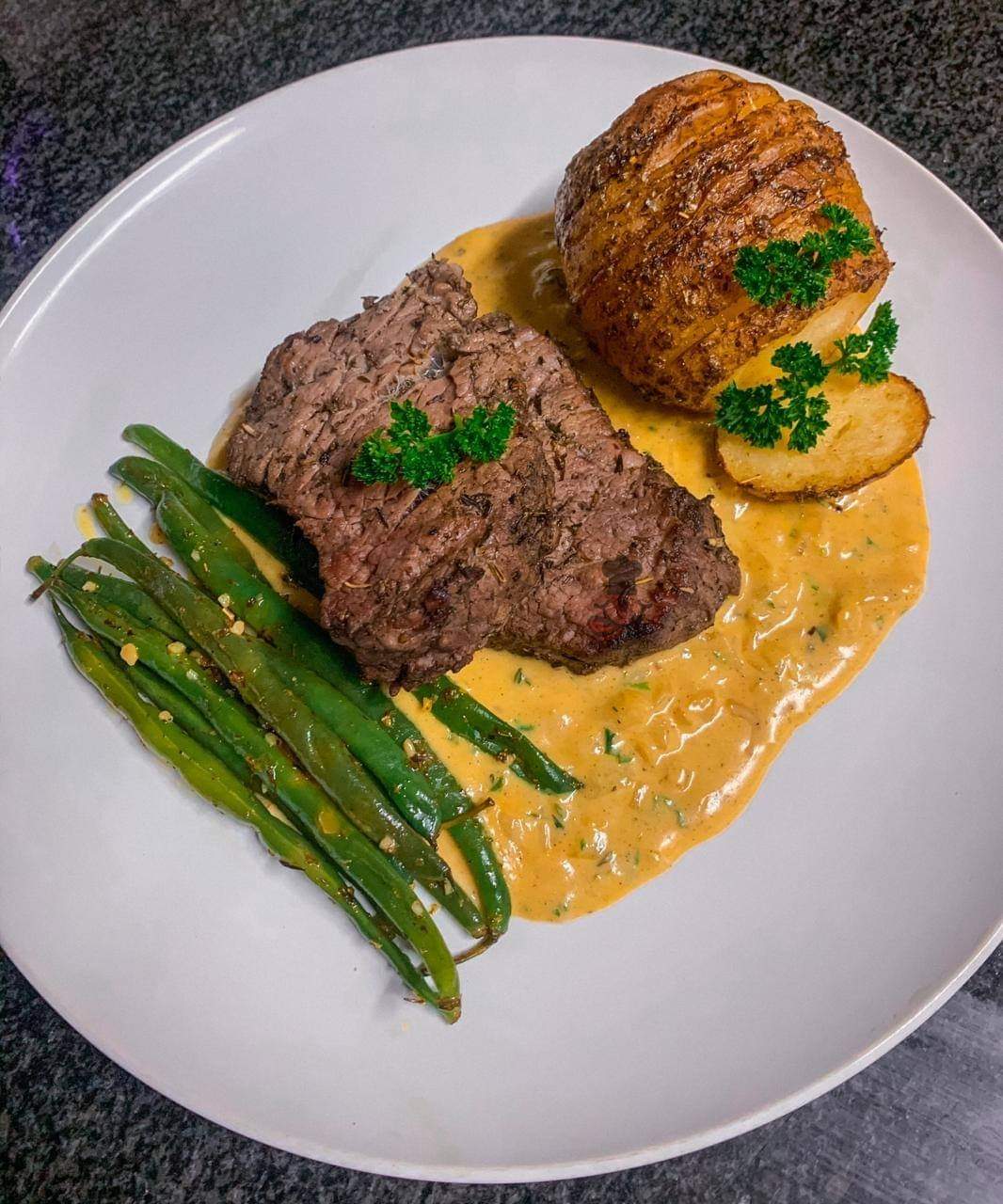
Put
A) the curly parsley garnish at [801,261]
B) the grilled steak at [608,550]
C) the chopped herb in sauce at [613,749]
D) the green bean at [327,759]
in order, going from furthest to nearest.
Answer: the chopped herb in sauce at [613,749] < the green bean at [327,759] < the grilled steak at [608,550] < the curly parsley garnish at [801,261]

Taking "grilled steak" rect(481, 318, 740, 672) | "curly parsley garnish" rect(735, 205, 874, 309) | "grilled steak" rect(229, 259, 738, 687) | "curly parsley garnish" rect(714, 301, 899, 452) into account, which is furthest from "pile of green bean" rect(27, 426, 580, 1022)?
"curly parsley garnish" rect(735, 205, 874, 309)

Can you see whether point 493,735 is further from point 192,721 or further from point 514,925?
point 192,721

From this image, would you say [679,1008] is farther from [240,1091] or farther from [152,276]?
[152,276]

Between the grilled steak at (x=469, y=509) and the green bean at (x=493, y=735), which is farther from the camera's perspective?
the green bean at (x=493, y=735)

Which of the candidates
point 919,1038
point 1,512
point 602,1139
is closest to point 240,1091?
point 602,1139

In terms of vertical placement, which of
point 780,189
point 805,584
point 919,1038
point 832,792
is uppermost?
point 780,189

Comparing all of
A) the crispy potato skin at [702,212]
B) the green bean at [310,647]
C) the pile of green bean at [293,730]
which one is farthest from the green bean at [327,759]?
the crispy potato skin at [702,212]

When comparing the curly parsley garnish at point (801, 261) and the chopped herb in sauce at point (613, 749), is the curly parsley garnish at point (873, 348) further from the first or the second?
the chopped herb in sauce at point (613, 749)
